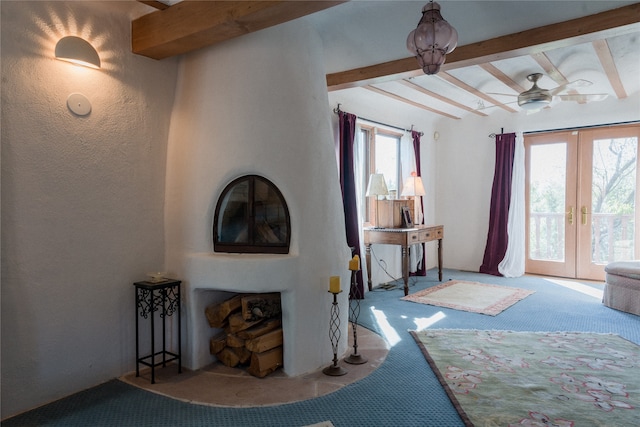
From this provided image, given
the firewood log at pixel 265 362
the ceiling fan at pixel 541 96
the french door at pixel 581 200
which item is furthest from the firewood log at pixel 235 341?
the french door at pixel 581 200

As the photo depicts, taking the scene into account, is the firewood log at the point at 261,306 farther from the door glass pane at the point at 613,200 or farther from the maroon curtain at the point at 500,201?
the door glass pane at the point at 613,200

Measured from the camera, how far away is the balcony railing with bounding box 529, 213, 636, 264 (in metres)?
5.08

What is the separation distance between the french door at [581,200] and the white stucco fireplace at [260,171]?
4226 mm

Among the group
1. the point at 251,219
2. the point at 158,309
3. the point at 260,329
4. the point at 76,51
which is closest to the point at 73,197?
the point at 76,51

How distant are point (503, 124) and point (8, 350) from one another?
618cm

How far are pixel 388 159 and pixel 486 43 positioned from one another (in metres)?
2.68

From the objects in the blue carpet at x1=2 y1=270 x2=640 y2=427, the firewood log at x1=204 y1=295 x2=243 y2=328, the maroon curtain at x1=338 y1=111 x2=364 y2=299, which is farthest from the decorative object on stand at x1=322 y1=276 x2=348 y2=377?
the maroon curtain at x1=338 y1=111 x2=364 y2=299

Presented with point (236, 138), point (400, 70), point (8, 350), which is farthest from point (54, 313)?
point (400, 70)

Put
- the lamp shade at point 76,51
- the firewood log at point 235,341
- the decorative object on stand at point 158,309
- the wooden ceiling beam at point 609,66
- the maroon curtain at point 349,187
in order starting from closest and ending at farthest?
the lamp shade at point 76,51, the decorative object on stand at point 158,309, the firewood log at point 235,341, the wooden ceiling beam at point 609,66, the maroon curtain at point 349,187

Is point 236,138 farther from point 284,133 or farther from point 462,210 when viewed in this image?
point 462,210

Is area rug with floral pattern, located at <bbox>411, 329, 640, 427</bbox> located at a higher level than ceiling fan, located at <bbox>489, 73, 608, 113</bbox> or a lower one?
lower

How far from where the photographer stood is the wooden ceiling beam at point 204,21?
6.60 feet

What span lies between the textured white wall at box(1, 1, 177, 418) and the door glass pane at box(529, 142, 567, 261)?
5.13 meters

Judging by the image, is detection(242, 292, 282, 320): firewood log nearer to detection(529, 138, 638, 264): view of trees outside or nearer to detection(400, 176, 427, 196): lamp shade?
detection(400, 176, 427, 196): lamp shade
